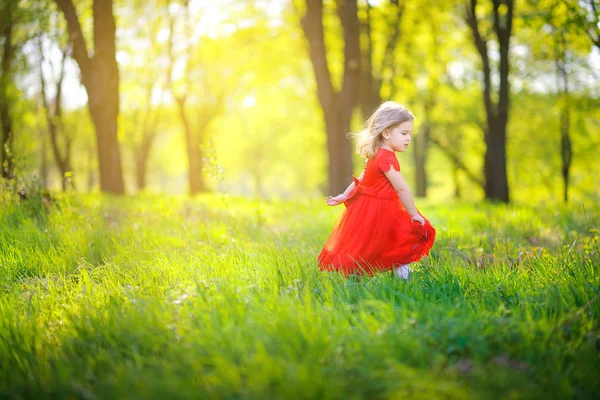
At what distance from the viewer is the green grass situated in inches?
89.8

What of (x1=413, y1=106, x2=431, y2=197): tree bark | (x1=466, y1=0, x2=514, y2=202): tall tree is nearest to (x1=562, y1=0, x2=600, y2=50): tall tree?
(x1=466, y1=0, x2=514, y2=202): tall tree

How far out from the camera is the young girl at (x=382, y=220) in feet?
13.6

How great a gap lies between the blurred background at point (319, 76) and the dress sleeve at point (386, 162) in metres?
1.34

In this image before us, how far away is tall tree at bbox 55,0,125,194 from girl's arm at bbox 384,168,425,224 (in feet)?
27.6

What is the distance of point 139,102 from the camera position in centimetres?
2256

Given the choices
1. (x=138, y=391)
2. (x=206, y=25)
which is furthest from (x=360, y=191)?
(x=206, y=25)

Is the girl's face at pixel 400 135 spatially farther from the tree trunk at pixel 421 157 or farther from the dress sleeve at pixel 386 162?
the tree trunk at pixel 421 157

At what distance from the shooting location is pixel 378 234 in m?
4.18

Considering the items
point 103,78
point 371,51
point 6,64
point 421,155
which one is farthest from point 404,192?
point 421,155

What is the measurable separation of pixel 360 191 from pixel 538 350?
7.13ft

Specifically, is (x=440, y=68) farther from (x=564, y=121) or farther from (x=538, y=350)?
(x=538, y=350)

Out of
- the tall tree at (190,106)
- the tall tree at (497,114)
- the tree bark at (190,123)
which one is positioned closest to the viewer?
the tall tree at (497,114)

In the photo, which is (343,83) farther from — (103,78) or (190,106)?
(190,106)

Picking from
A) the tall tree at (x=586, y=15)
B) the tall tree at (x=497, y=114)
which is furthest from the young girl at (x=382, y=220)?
the tall tree at (x=497, y=114)
